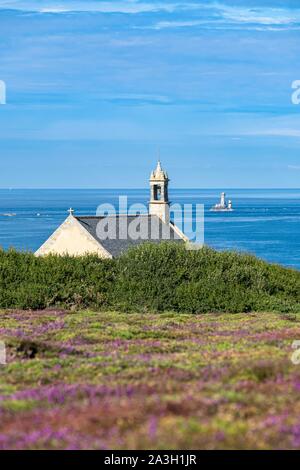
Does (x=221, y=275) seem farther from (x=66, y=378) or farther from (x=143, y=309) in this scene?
(x=66, y=378)

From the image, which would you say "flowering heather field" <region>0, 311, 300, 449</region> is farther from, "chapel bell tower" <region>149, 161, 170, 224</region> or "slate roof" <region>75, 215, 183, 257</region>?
"chapel bell tower" <region>149, 161, 170, 224</region>

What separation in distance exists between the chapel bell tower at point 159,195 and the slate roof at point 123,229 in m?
0.69

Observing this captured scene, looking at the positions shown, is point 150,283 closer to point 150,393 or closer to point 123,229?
point 123,229

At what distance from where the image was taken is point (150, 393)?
12609 mm

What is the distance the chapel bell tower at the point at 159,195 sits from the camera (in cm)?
6819

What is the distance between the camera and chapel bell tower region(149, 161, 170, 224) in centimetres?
6819

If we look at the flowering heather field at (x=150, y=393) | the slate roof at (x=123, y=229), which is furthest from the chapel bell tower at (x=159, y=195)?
the flowering heather field at (x=150, y=393)

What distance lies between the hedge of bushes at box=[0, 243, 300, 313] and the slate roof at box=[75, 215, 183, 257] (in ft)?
33.4

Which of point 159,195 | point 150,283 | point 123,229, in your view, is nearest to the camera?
point 150,283

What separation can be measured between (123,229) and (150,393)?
49902mm

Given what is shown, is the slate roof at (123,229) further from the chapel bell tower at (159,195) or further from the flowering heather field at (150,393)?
the flowering heather field at (150,393)

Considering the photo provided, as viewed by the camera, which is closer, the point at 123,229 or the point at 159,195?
the point at 123,229

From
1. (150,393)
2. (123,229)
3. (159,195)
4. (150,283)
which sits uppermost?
(159,195)

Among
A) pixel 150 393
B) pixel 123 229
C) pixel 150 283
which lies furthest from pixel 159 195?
pixel 150 393
